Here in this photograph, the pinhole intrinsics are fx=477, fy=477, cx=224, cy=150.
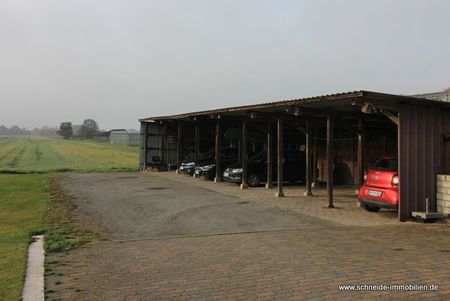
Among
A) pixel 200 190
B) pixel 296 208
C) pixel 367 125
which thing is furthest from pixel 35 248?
pixel 367 125

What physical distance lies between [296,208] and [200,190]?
546 centimetres

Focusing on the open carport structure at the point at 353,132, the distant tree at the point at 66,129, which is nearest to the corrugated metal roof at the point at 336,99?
the open carport structure at the point at 353,132

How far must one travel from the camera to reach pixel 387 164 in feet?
37.9

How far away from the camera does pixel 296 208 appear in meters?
12.7

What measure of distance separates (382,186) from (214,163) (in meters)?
12.4

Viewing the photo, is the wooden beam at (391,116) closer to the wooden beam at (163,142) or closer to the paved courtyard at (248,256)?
the paved courtyard at (248,256)

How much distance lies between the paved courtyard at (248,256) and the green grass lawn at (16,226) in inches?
17.3

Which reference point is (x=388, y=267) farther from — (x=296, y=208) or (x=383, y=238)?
(x=296, y=208)

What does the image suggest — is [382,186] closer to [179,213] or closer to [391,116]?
[391,116]

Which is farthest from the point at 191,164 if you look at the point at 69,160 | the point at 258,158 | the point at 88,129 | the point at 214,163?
the point at 88,129

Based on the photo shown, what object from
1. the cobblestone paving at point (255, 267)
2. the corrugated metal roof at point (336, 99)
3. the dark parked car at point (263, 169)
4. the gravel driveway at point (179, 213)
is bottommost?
the cobblestone paving at point (255, 267)

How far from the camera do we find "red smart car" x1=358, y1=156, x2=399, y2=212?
11.1 metres

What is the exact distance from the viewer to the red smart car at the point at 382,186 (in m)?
11.1

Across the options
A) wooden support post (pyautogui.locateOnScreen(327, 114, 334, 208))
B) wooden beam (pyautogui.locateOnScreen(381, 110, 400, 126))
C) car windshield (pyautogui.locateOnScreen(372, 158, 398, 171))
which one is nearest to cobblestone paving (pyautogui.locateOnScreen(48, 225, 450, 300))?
car windshield (pyautogui.locateOnScreen(372, 158, 398, 171))
